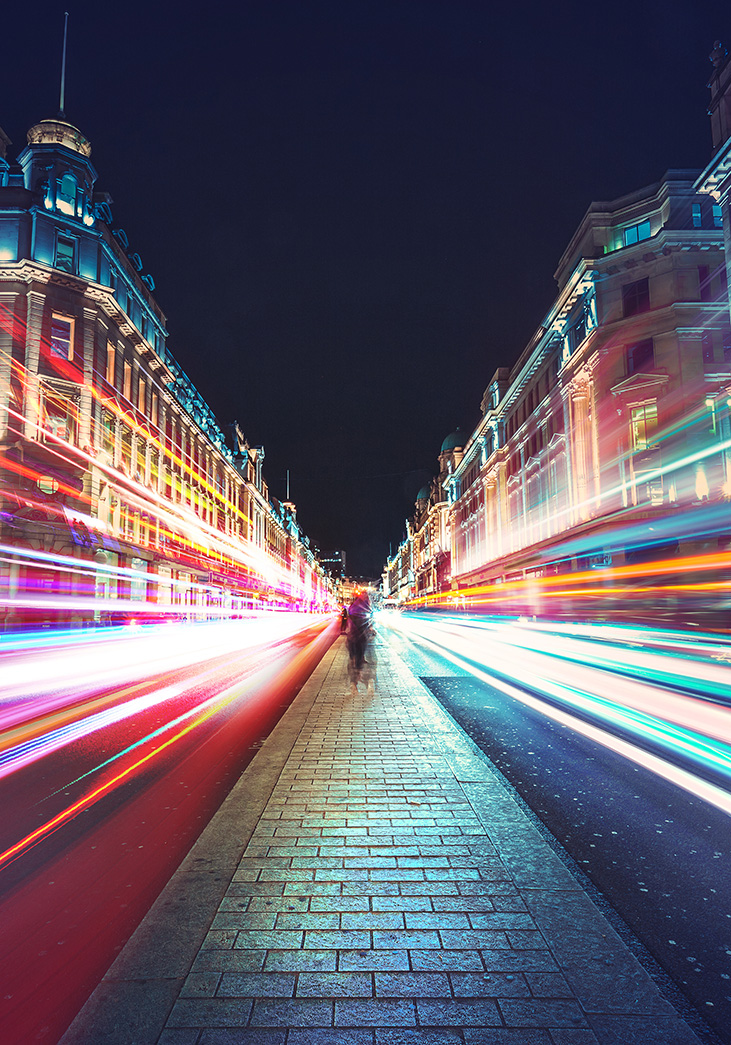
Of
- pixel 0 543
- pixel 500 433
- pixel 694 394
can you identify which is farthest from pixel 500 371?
pixel 0 543

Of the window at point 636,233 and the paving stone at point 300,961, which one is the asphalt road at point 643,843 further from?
the window at point 636,233

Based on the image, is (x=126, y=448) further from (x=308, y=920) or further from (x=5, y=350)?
(x=308, y=920)

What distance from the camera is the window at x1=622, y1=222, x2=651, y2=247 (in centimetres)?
3284

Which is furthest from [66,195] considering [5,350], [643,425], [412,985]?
[412,985]

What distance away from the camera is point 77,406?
32.3 m

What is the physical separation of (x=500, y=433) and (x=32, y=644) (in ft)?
151

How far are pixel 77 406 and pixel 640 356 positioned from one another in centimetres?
2856

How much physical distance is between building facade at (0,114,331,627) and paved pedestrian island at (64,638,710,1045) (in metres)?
28.5

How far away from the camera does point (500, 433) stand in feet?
195

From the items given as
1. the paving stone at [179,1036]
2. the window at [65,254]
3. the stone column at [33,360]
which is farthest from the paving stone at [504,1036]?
the window at [65,254]

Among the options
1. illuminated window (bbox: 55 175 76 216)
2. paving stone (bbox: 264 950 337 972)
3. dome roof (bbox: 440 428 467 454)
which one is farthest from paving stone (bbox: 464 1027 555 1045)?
dome roof (bbox: 440 428 467 454)

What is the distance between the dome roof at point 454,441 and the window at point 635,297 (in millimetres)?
64407

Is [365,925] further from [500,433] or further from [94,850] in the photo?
[500,433]

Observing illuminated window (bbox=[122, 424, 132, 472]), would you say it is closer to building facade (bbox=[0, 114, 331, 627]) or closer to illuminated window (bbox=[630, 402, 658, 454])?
building facade (bbox=[0, 114, 331, 627])
